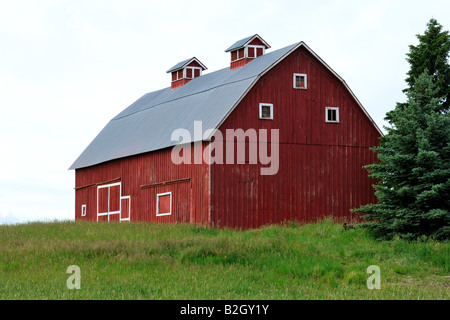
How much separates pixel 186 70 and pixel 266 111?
37.5 feet

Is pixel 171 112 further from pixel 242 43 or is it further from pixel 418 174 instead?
pixel 418 174

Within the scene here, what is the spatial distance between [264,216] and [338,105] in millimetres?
6603

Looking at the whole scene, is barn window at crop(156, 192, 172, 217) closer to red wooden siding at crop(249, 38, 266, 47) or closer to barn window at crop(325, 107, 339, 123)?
barn window at crop(325, 107, 339, 123)

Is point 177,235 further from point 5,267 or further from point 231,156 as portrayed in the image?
point 5,267

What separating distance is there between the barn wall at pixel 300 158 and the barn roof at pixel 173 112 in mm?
569

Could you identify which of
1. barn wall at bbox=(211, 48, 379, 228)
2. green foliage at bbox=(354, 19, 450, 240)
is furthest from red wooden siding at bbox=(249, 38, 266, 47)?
green foliage at bbox=(354, 19, 450, 240)

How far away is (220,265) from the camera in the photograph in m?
19.7

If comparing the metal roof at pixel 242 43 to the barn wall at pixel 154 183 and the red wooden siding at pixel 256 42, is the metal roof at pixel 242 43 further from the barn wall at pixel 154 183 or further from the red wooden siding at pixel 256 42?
the barn wall at pixel 154 183

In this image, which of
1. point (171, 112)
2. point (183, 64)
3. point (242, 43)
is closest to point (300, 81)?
point (242, 43)

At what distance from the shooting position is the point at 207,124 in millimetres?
29719

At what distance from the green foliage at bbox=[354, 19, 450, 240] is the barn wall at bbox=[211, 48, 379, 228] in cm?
555

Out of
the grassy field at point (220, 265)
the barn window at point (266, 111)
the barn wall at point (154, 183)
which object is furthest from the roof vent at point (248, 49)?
the grassy field at point (220, 265)

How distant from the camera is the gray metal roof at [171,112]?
100 ft

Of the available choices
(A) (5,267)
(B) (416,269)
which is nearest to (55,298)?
(A) (5,267)
